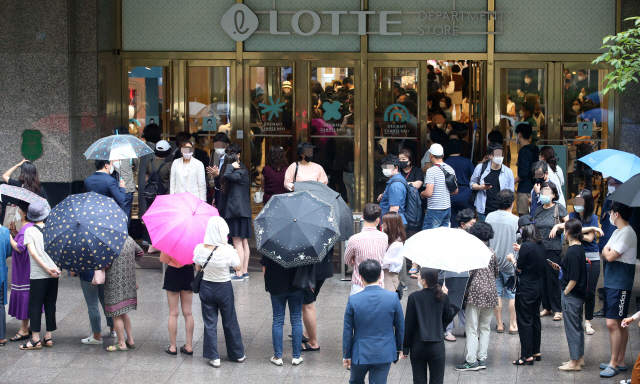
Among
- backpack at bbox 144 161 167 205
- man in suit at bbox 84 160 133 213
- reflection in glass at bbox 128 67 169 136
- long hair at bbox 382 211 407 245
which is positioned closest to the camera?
long hair at bbox 382 211 407 245

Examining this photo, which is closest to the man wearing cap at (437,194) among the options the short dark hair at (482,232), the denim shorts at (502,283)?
the denim shorts at (502,283)

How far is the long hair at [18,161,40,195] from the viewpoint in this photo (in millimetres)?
9133

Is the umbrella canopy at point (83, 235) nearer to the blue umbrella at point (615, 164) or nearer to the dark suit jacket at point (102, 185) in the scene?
the dark suit jacket at point (102, 185)

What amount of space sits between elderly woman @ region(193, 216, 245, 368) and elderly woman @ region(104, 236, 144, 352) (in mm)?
921

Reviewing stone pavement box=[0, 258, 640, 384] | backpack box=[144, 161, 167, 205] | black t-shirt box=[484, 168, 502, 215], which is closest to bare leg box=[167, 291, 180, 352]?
stone pavement box=[0, 258, 640, 384]

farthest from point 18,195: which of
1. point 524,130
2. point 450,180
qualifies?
point 524,130

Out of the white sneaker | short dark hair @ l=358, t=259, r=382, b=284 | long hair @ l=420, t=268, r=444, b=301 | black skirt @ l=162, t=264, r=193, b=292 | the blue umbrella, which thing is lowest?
the white sneaker

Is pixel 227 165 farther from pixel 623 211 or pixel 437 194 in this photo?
pixel 623 211

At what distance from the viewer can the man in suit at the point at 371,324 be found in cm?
606

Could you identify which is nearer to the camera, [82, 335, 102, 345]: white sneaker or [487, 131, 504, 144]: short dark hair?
[82, 335, 102, 345]: white sneaker

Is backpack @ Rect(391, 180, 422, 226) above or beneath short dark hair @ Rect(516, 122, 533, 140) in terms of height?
beneath

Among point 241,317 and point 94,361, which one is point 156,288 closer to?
point 241,317

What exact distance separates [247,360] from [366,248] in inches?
65.9

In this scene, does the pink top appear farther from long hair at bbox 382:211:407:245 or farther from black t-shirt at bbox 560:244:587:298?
black t-shirt at bbox 560:244:587:298
